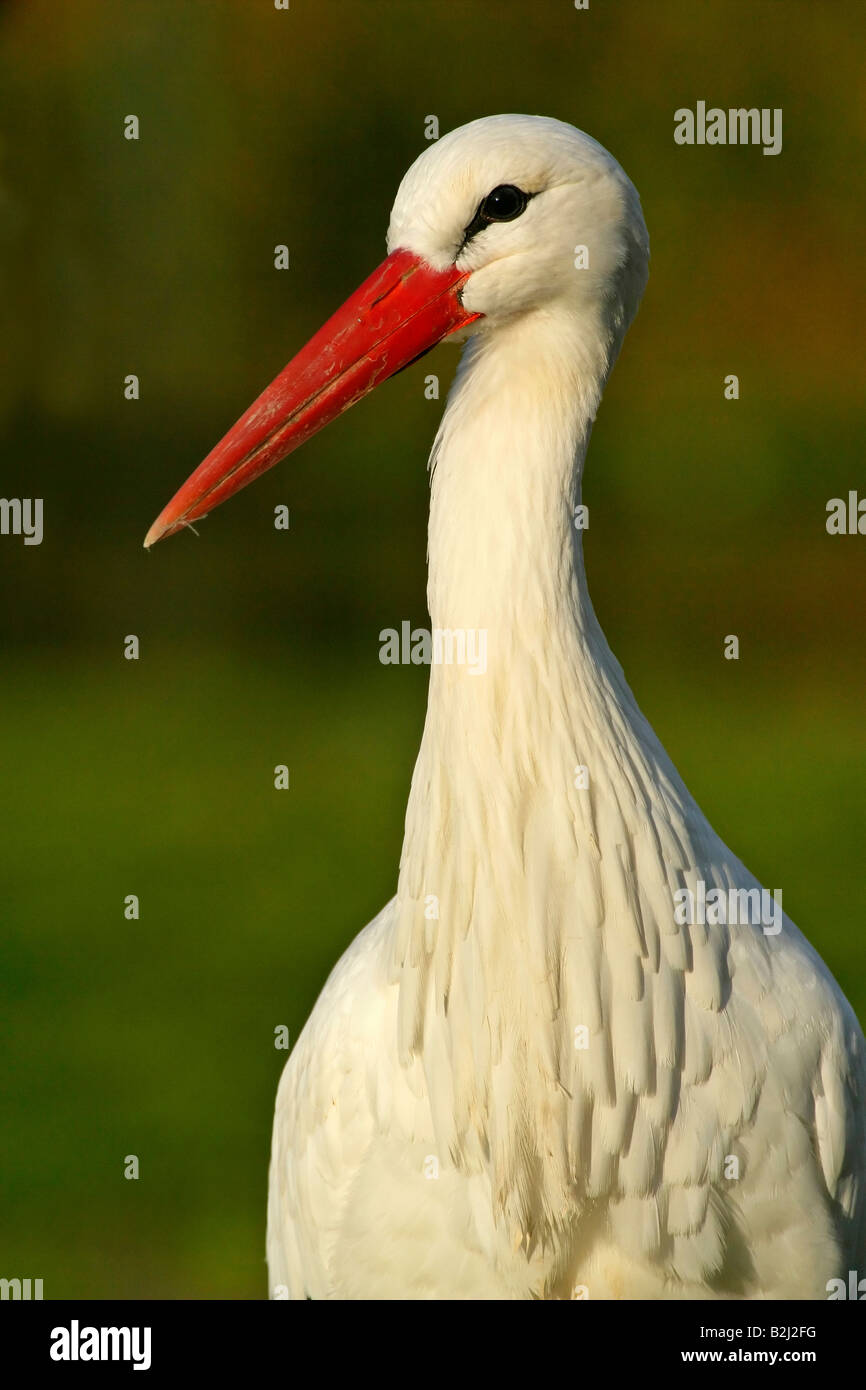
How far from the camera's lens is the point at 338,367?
1.44 m

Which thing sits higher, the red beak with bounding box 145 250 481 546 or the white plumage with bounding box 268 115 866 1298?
the red beak with bounding box 145 250 481 546

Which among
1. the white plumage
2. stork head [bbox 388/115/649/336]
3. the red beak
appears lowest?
the white plumage

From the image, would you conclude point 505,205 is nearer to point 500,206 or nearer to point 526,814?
point 500,206

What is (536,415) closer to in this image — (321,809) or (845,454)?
(321,809)

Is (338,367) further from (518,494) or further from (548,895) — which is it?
(548,895)

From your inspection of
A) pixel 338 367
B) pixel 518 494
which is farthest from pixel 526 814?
pixel 338 367

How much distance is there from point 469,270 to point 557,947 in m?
0.63

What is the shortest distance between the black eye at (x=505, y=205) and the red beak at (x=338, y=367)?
6 cm

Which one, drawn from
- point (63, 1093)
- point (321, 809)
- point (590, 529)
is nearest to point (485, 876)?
point (63, 1093)

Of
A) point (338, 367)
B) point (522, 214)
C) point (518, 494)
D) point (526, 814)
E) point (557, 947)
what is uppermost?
point (522, 214)

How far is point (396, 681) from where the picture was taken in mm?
7398

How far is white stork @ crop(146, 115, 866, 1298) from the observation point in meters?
1.38

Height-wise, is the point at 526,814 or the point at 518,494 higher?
the point at 518,494

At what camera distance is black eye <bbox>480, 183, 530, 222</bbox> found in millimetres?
1365
